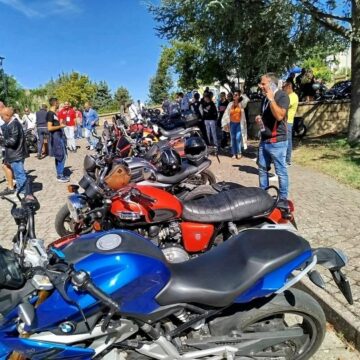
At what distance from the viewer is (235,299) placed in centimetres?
236

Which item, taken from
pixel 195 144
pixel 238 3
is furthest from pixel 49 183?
pixel 238 3

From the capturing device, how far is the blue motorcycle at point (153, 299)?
209cm

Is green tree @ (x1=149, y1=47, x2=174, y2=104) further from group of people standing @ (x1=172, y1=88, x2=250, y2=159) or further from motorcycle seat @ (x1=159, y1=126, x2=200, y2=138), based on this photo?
motorcycle seat @ (x1=159, y1=126, x2=200, y2=138)

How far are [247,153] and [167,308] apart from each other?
32.3 ft

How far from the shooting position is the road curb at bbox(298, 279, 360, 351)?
313 centimetres

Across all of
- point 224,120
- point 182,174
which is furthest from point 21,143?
point 224,120

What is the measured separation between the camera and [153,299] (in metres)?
2.27

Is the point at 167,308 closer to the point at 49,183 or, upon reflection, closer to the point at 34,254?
the point at 34,254

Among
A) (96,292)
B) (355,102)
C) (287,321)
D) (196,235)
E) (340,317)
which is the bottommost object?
(340,317)

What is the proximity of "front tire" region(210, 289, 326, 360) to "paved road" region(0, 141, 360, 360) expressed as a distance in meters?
0.32

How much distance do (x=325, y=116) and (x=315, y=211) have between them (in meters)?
8.75

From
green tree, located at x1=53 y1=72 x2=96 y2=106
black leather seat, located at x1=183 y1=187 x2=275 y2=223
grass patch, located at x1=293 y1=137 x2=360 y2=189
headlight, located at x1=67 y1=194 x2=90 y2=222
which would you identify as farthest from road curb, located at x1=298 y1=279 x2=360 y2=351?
green tree, located at x1=53 y1=72 x2=96 y2=106

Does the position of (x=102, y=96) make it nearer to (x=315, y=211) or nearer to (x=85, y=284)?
(x=315, y=211)

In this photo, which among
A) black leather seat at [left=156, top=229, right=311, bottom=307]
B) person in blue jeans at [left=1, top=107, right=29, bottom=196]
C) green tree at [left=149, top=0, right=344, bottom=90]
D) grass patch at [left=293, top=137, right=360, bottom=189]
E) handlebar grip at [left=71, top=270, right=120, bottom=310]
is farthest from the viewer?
green tree at [left=149, top=0, right=344, bottom=90]
